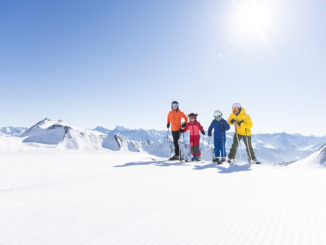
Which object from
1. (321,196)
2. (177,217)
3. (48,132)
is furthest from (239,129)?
(48,132)

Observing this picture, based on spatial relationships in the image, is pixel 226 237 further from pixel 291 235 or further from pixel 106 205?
pixel 106 205

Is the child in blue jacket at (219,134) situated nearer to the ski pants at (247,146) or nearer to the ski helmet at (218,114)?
the ski helmet at (218,114)

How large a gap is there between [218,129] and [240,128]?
972 millimetres

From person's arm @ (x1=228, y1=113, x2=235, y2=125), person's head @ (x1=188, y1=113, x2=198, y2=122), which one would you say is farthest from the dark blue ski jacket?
person's head @ (x1=188, y1=113, x2=198, y2=122)

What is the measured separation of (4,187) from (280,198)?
367cm

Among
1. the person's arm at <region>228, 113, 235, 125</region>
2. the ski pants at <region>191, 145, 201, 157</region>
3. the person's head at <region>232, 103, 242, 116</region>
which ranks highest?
the person's head at <region>232, 103, 242, 116</region>

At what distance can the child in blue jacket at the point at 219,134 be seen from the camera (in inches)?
306

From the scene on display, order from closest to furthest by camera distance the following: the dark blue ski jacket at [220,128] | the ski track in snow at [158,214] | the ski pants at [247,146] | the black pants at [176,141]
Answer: the ski track in snow at [158,214] → the dark blue ski jacket at [220,128] → the ski pants at [247,146] → the black pants at [176,141]

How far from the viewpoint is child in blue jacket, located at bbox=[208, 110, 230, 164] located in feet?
25.5

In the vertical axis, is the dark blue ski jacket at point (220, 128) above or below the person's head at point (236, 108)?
below

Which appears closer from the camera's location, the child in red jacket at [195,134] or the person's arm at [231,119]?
the person's arm at [231,119]

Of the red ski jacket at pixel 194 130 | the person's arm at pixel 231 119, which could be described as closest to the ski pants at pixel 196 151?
the red ski jacket at pixel 194 130

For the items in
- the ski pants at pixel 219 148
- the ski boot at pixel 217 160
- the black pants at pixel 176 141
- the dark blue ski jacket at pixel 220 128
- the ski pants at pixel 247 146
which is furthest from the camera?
the black pants at pixel 176 141

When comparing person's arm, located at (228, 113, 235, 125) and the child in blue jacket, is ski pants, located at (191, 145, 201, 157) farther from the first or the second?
person's arm, located at (228, 113, 235, 125)
